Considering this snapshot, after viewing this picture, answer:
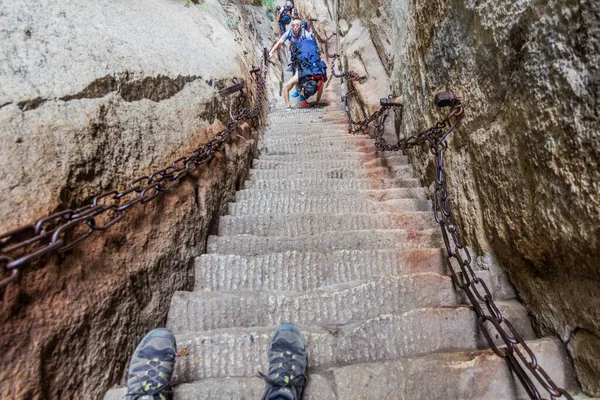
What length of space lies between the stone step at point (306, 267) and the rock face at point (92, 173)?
178mm

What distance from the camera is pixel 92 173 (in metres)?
1.55

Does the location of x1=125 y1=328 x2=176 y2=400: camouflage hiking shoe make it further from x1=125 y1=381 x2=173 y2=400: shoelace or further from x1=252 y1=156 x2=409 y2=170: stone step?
x1=252 y1=156 x2=409 y2=170: stone step

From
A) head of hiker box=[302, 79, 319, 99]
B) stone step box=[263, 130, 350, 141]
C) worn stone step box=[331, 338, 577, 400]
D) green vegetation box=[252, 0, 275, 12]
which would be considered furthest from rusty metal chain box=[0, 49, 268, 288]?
green vegetation box=[252, 0, 275, 12]

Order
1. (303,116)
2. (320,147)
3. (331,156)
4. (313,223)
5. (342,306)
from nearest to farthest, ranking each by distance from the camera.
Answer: (342,306)
(313,223)
(331,156)
(320,147)
(303,116)

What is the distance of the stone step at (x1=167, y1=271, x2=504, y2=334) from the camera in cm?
181

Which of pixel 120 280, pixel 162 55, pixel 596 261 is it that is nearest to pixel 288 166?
pixel 162 55

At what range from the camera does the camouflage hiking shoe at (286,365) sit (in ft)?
4.42

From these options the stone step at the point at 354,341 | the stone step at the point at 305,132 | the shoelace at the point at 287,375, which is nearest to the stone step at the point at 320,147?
the stone step at the point at 305,132

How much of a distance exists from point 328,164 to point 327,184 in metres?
0.48

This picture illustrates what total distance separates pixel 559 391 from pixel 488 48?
170 cm

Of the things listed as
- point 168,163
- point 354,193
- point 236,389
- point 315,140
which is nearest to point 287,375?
point 236,389

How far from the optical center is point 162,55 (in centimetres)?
237

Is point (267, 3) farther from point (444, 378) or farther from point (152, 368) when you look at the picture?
point (444, 378)

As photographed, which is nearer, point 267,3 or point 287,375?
point 287,375
